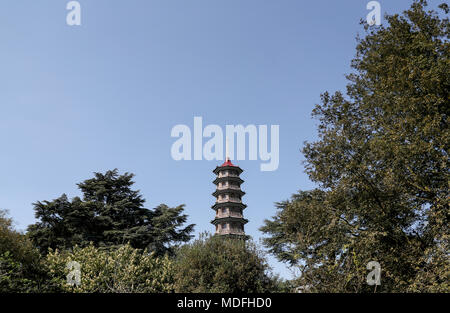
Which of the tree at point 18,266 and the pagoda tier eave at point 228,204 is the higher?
the pagoda tier eave at point 228,204

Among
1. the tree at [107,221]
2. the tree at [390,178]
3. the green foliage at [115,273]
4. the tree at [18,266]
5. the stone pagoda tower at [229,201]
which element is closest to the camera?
the tree at [390,178]

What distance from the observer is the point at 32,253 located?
17375 mm

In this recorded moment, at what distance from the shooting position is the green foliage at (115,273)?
17156 millimetres

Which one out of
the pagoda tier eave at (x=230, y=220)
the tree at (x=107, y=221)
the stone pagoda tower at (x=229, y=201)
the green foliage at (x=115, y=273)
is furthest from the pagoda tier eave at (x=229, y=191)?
the green foliage at (x=115, y=273)

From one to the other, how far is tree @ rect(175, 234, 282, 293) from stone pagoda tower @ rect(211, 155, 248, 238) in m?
23.7

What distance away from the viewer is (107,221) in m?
29.3

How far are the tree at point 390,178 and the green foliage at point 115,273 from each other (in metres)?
7.15

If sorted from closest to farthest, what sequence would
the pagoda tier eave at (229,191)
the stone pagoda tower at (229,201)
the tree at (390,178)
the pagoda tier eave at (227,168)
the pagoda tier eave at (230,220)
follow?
the tree at (390,178) < the pagoda tier eave at (230,220) < the stone pagoda tower at (229,201) < the pagoda tier eave at (229,191) < the pagoda tier eave at (227,168)

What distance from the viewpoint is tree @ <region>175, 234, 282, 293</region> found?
46.7 feet

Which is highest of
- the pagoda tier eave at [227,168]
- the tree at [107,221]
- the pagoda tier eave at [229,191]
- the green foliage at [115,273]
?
the pagoda tier eave at [227,168]

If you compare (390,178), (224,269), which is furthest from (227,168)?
(390,178)

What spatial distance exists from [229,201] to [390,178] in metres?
28.6

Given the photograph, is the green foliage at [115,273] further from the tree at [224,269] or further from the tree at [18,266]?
the tree at [224,269]
